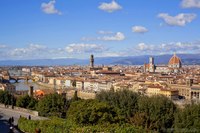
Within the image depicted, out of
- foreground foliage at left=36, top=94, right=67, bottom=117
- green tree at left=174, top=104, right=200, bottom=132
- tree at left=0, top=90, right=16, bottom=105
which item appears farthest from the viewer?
tree at left=0, top=90, right=16, bottom=105

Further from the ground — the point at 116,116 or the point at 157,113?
the point at 116,116

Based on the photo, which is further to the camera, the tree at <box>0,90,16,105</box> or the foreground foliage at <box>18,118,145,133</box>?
the tree at <box>0,90,16,105</box>

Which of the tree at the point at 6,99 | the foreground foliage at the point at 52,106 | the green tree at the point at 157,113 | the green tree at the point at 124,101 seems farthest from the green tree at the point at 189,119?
the tree at the point at 6,99

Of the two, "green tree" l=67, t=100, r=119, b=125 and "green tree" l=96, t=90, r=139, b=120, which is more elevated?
"green tree" l=67, t=100, r=119, b=125

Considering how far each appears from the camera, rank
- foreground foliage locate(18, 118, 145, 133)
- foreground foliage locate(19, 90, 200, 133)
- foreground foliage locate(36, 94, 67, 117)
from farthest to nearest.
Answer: foreground foliage locate(36, 94, 67, 117), foreground foliage locate(19, 90, 200, 133), foreground foliage locate(18, 118, 145, 133)

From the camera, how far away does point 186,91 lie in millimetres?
68625

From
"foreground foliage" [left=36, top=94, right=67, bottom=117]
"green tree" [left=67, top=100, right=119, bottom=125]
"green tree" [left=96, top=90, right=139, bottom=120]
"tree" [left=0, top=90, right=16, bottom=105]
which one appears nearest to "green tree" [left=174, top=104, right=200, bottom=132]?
"green tree" [left=67, top=100, right=119, bottom=125]

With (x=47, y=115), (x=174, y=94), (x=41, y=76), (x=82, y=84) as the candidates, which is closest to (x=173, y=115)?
(x=47, y=115)

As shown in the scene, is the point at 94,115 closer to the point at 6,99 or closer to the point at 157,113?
the point at 157,113

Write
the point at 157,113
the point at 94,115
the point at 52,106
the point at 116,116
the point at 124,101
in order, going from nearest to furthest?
1. the point at 94,115
2. the point at 116,116
3. the point at 157,113
4. the point at 52,106
5. the point at 124,101

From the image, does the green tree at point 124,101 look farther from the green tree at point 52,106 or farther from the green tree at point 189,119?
the green tree at point 189,119

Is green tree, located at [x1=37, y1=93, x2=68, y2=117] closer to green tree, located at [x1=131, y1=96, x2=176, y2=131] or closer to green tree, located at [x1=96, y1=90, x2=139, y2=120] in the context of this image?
green tree, located at [x1=96, y1=90, x2=139, y2=120]

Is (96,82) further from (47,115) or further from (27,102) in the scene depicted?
(47,115)

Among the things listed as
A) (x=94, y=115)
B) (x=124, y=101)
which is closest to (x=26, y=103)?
(x=124, y=101)
